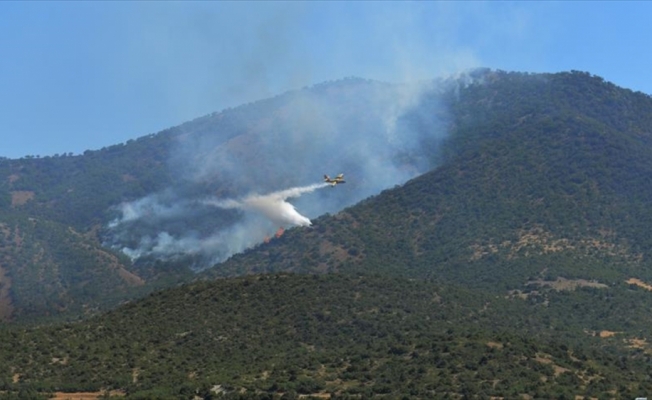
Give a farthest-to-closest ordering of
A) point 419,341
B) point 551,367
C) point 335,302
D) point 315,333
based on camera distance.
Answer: point 335,302 < point 315,333 < point 419,341 < point 551,367

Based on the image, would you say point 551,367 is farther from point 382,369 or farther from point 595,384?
point 382,369

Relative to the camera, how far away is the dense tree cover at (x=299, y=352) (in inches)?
5507

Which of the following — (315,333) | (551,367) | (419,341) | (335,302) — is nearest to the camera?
(551,367)

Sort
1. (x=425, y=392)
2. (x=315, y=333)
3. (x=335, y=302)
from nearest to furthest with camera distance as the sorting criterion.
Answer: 1. (x=425, y=392)
2. (x=315, y=333)
3. (x=335, y=302)

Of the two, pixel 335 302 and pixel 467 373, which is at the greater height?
pixel 335 302

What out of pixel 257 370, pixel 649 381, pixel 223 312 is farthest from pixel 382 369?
pixel 223 312

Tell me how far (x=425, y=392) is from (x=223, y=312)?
187ft

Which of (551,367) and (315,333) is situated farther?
(315,333)

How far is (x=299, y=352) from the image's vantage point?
167m

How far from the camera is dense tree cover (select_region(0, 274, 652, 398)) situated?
139875mm

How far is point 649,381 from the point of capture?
5802 inches

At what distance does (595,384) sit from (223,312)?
63.3 metres

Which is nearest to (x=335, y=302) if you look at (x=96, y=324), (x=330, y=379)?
(x=96, y=324)

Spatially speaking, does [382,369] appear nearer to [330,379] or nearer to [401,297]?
[330,379]
